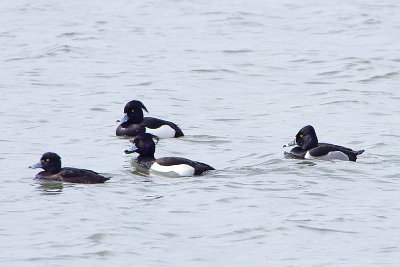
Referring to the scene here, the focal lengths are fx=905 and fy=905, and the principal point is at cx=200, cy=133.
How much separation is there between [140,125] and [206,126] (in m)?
1.27

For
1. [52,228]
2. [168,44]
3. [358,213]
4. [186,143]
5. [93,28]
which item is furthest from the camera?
[93,28]

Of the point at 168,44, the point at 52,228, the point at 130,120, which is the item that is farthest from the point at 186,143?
the point at 168,44

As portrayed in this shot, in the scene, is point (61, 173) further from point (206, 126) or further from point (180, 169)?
point (206, 126)

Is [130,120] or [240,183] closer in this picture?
[240,183]

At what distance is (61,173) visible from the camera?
12.5 m

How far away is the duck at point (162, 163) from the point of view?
12.9 meters

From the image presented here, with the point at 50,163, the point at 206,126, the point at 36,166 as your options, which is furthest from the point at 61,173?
the point at 206,126

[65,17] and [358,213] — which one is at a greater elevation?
[65,17]

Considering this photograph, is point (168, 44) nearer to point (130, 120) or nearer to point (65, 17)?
point (65, 17)

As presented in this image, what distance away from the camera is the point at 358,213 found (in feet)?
36.5

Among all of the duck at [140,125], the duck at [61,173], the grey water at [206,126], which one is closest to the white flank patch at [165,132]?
the duck at [140,125]

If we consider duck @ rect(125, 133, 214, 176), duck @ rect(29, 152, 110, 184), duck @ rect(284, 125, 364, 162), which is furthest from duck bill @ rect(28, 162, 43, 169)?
duck @ rect(284, 125, 364, 162)

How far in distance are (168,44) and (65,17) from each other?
5.62 metres

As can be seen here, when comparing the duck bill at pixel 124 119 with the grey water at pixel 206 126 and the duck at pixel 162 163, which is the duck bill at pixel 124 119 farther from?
the duck at pixel 162 163
